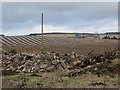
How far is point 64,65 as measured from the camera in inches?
802

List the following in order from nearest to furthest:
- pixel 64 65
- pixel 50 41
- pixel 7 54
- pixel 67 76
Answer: pixel 67 76
pixel 64 65
pixel 7 54
pixel 50 41

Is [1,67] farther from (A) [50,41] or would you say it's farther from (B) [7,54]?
(A) [50,41]

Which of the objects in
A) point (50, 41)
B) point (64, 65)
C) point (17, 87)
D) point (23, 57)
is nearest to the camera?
point (17, 87)

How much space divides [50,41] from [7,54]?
12481 mm

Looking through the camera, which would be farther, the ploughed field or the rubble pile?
the ploughed field

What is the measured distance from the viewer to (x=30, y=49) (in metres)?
30.9

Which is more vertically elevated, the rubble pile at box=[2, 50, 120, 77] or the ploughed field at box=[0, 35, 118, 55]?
the ploughed field at box=[0, 35, 118, 55]

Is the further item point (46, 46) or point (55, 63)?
point (46, 46)

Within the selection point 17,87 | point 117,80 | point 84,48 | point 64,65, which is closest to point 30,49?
point 84,48

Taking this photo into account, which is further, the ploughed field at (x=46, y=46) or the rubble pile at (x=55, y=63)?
the ploughed field at (x=46, y=46)

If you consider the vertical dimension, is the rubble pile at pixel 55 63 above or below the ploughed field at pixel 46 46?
below

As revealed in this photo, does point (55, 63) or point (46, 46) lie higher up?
→ point (46, 46)

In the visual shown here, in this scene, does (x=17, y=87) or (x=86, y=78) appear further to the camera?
(x=86, y=78)

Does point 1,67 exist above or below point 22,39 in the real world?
below
